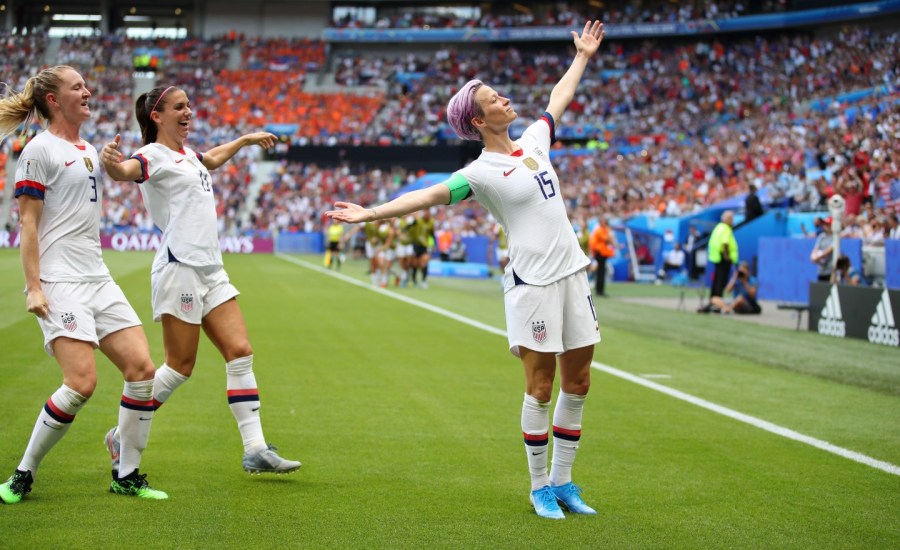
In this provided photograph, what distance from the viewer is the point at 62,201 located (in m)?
5.74

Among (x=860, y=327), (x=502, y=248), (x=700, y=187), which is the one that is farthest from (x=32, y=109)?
(x=700, y=187)

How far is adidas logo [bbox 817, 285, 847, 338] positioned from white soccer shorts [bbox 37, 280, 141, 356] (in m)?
13.2

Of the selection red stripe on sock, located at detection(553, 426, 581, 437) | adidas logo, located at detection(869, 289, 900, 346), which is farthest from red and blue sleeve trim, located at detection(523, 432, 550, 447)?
adidas logo, located at detection(869, 289, 900, 346)

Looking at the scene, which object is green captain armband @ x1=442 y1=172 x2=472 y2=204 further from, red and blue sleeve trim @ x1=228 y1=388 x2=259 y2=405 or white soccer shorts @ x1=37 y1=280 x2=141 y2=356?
white soccer shorts @ x1=37 y1=280 x2=141 y2=356

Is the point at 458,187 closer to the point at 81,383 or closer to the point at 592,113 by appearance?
the point at 81,383

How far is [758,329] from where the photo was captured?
1755 cm

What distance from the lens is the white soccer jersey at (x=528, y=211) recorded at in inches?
220

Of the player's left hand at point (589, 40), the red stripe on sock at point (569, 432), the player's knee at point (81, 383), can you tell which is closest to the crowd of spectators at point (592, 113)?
the player's left hand at point (589, 40)

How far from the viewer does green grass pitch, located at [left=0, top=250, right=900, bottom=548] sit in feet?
17.1

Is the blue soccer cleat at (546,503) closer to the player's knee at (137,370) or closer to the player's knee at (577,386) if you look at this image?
the player's knee at (577,386)

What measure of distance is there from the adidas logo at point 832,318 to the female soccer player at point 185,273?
12.4 metres

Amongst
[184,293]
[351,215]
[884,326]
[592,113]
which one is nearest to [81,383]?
[184,293]

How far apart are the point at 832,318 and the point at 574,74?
38.0ft

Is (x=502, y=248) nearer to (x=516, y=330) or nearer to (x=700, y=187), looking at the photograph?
(x=700, y=187)
